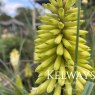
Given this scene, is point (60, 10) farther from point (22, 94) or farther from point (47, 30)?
point (22, 94)

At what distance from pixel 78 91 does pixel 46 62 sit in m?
0.19

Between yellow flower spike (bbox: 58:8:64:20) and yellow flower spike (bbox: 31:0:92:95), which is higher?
yellow flower spike (bbox: 58:8:64:20)

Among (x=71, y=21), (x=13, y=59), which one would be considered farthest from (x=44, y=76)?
(x=13, y=59)

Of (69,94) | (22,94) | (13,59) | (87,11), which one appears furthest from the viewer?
(87,11)

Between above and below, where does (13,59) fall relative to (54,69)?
below

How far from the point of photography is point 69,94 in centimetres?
162

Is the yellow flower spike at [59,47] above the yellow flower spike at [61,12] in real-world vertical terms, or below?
below

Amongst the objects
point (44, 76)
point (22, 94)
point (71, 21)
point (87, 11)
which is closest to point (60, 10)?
point (71, 21)

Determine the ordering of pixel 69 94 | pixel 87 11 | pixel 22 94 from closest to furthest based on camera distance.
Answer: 1. pixel 69 94
2. pixel 22 94
3. pixel 87 11

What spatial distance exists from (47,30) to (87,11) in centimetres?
209

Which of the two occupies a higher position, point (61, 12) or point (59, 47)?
point (61, 12)

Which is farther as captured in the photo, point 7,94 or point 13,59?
point 13,59

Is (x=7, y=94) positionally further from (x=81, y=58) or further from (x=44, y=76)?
(x=81, y=58)

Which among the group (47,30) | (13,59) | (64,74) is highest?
(47,30)
